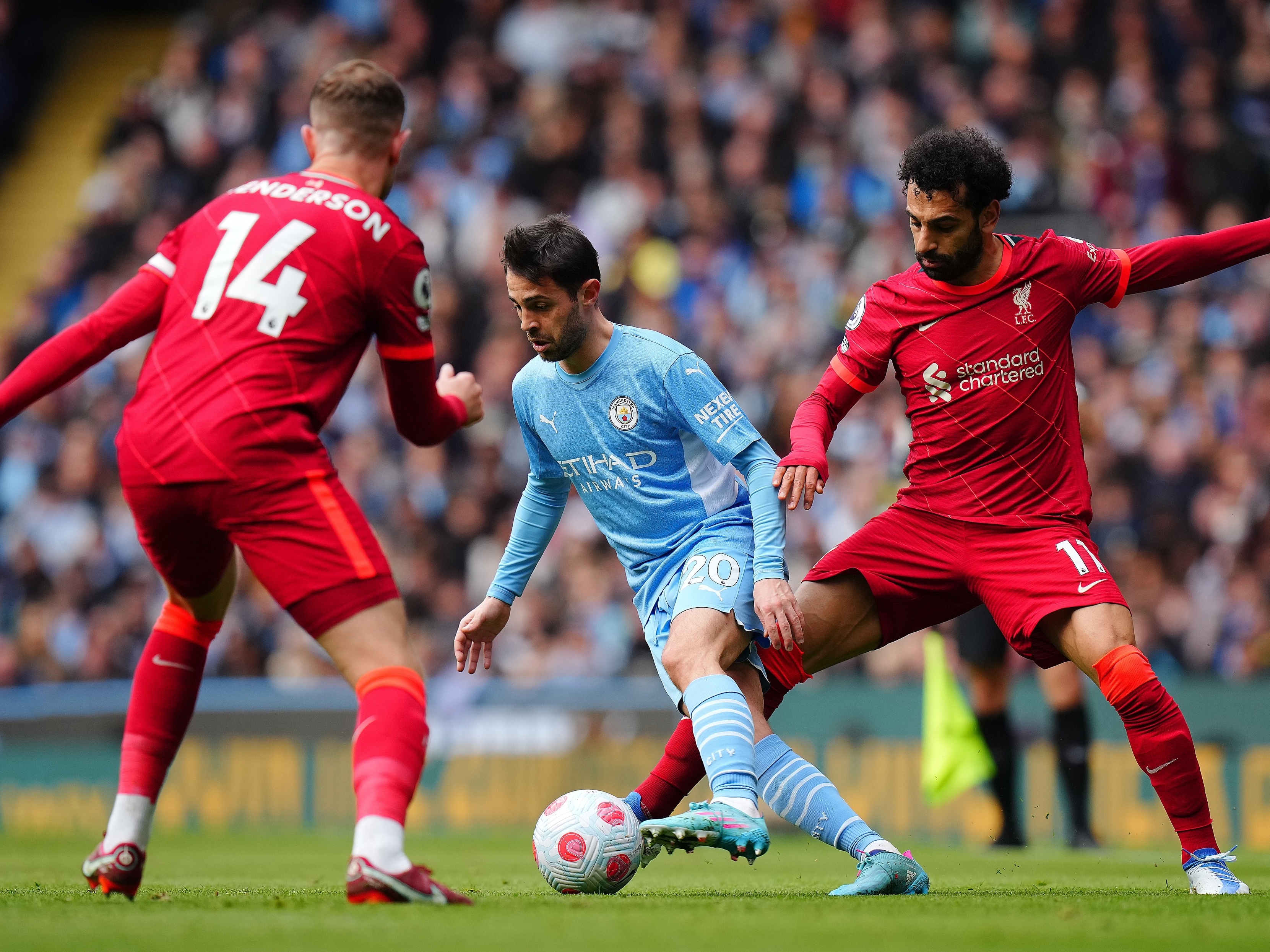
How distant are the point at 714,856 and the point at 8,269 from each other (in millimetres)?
15194

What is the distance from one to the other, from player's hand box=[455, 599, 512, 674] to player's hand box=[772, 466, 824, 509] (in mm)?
1137

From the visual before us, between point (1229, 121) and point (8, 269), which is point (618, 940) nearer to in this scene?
point (1229, 121)

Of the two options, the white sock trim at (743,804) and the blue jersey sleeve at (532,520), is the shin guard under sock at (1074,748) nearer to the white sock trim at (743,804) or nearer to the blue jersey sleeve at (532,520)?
the blue jersey sleeve at (532,520)

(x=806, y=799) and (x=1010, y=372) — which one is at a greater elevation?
(x=1010, y=372)

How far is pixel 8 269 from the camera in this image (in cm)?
2020

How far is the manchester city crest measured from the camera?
17.3 feet

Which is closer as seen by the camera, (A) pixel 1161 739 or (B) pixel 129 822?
(B) pixel 129 822

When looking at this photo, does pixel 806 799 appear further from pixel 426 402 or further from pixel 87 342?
pixel 87 342

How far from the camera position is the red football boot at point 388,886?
3.89 metres

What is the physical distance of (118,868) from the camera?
4500 mm

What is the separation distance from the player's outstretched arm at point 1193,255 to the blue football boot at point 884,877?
6.71 ft

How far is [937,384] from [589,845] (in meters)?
1.98

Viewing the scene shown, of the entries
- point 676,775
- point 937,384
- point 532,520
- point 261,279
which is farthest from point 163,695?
point 937,384

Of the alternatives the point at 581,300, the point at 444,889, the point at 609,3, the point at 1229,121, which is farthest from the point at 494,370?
the point at 444,889
